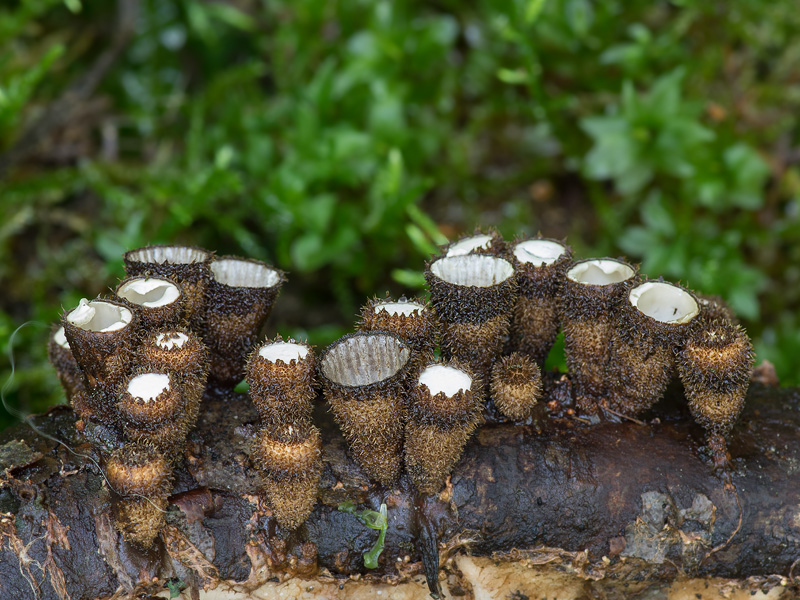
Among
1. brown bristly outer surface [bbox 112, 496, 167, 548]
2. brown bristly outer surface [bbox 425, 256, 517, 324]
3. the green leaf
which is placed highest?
the green leaf

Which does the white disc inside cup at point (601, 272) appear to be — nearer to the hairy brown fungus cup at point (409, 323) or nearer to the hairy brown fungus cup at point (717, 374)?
the hairy brown fungus cup at point (717, 374)

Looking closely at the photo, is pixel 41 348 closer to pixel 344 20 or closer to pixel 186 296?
pixel 186 296

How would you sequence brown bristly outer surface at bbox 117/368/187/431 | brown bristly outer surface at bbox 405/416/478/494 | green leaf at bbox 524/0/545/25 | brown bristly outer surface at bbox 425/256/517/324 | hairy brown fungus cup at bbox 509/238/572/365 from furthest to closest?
green leaf at bbox 524/0/545/25, hairy brown fungus cup at bbox 509/238/572/365, brown bristly outer surface at bbox 425/256/517/324, brown bristly outer surface at bbox 405/416/478/494, brown bristly outer surface at bbox 117/368/187/431

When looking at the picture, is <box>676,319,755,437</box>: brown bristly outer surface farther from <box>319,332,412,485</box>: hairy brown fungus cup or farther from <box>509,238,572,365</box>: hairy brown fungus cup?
<box>319,332,412,485</box>: hairy brown fungus cup

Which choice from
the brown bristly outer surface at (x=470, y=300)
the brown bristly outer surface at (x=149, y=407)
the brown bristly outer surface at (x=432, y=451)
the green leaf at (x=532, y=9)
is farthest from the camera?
the green leaf at (x=532, y=9)

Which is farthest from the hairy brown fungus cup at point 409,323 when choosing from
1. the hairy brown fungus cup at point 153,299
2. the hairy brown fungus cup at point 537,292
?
the hairy brown fungus cup at point 153,299

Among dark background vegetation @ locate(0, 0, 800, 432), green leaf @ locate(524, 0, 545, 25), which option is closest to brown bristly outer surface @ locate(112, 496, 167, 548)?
dark background vegetation @ locate(0, 0, 800, 432)

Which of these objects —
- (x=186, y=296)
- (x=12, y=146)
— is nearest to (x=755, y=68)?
(x=186, y=296)
